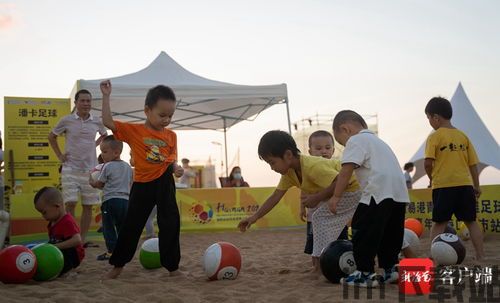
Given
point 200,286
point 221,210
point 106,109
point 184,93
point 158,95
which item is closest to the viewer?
point 200,286

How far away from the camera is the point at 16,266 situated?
432 cm

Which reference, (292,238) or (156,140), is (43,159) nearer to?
(292,238)

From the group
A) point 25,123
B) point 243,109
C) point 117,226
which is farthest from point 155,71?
point 117,226

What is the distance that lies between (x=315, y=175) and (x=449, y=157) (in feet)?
5.76

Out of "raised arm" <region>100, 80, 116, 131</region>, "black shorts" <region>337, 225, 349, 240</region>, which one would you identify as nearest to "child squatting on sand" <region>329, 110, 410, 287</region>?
"black shorts" <region>337, 225, 349, 240</region>

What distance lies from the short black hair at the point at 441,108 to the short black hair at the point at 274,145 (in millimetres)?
1887

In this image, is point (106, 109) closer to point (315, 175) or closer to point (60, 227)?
point (60, 227)

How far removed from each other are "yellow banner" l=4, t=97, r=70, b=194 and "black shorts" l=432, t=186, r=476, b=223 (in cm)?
723

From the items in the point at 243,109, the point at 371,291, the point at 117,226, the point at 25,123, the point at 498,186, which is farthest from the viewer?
the point at 243,109

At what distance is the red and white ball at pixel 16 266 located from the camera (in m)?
4.32

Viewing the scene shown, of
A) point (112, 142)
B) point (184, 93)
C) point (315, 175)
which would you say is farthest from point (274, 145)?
point (184, 93)

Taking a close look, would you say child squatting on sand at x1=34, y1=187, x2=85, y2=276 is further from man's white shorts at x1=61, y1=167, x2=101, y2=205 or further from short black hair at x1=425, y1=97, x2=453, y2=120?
short black hair at x1=425, y1=97, x2=453, y2=120

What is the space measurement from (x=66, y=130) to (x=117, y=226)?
1.72m

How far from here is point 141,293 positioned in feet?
12.7
